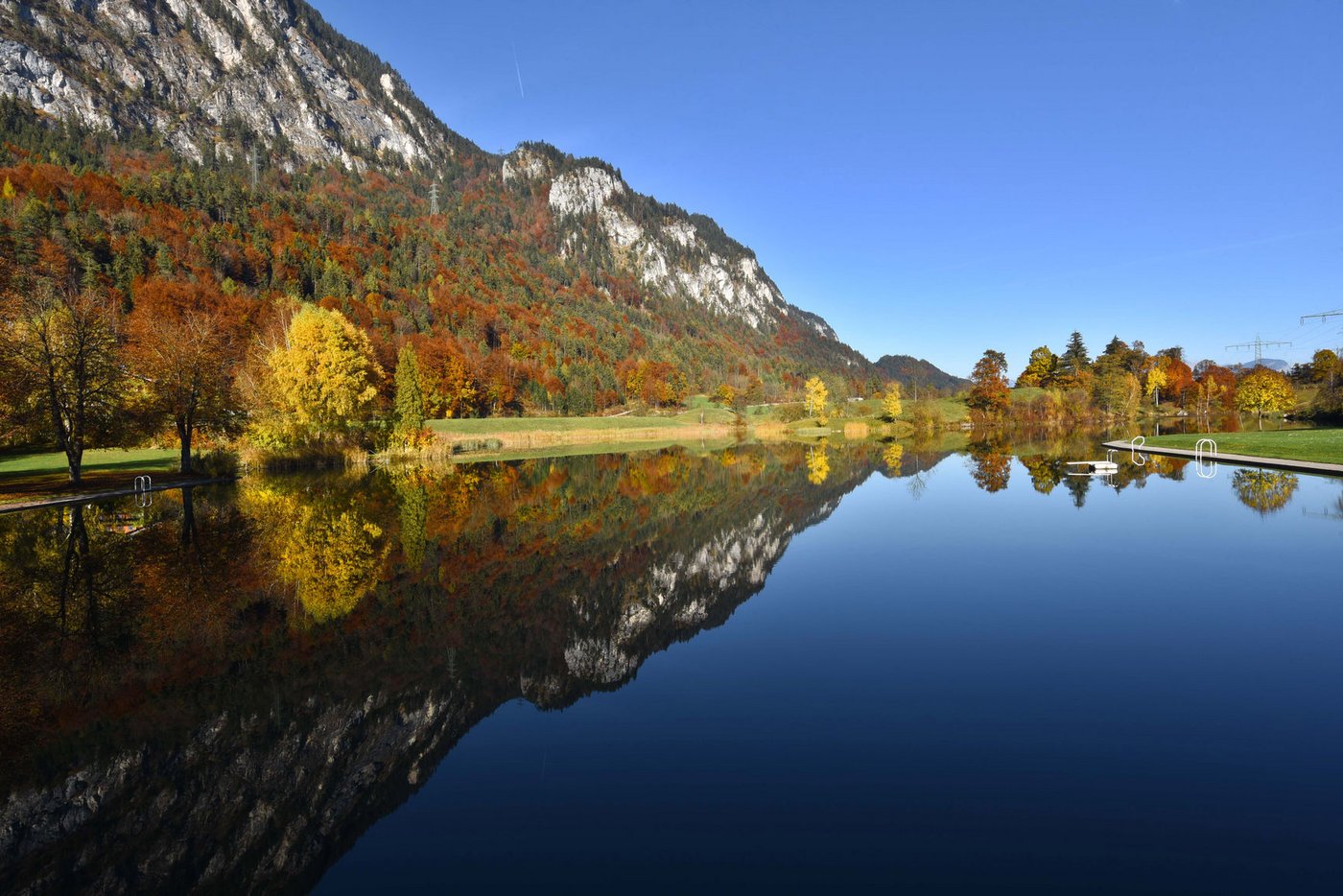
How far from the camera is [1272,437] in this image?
4547cm

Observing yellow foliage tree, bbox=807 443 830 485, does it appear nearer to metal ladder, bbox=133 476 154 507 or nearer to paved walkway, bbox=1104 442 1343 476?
paved walkway, bbox=1104 442 1343 476

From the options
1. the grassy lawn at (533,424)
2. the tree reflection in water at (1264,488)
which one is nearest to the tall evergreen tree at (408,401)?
the grassy lawn at (533,424)

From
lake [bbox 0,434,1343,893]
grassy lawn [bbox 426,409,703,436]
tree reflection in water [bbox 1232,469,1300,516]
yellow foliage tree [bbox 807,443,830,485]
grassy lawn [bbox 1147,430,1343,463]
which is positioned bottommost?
lake [bbox 0,434,1343,893]

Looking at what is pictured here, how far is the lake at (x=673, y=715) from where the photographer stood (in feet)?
16.9

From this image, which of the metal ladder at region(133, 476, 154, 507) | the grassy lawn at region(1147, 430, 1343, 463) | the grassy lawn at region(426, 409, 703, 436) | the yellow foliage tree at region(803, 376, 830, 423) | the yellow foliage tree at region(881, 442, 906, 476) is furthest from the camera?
the yellow foliage tree at region(803, 376, 830, 423)

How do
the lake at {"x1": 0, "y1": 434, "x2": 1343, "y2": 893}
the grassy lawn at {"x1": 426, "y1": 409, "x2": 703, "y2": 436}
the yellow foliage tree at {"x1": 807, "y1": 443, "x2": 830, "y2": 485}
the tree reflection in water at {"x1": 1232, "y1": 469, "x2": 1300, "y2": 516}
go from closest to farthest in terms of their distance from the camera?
1. the lake at {"x1": 0, "y1": 434, "x2": 1343, "y2": 893}
2. the tree reflection in water at {"x1": 1232, "y1": 469, "x2": 1300, "y2": 516}
3. the yellow foliage tree at {"x1": 807, "y1": 443, "x2": 830, "y2": 485}
4. the grassy lawn at {"x1": 426, "y1": 409, "x2": 703, "y2": 436}

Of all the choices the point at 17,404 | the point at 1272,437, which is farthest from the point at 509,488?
the point at 1272,437

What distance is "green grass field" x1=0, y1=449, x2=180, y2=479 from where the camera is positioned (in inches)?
1312

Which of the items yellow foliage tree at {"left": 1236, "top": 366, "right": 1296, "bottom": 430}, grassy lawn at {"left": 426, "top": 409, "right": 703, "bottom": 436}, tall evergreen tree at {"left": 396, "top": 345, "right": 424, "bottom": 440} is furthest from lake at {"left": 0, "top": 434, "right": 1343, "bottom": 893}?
yellow foliage tree at {"left": 1236, "top": 366, "right": 1296, "bottom": 430}

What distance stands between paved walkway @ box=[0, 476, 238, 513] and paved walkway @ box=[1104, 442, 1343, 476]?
2106 inches

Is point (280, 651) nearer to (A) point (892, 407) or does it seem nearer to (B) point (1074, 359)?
(A) point (892, 407)

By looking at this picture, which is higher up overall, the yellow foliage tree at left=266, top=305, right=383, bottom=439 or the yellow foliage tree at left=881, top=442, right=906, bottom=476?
the yellow foliage tree at left=266, top=305, right=383, bottom=439

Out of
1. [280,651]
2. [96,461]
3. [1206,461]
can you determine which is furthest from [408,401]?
[1206,461]

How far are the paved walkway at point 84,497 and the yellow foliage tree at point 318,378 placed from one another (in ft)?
33.0
